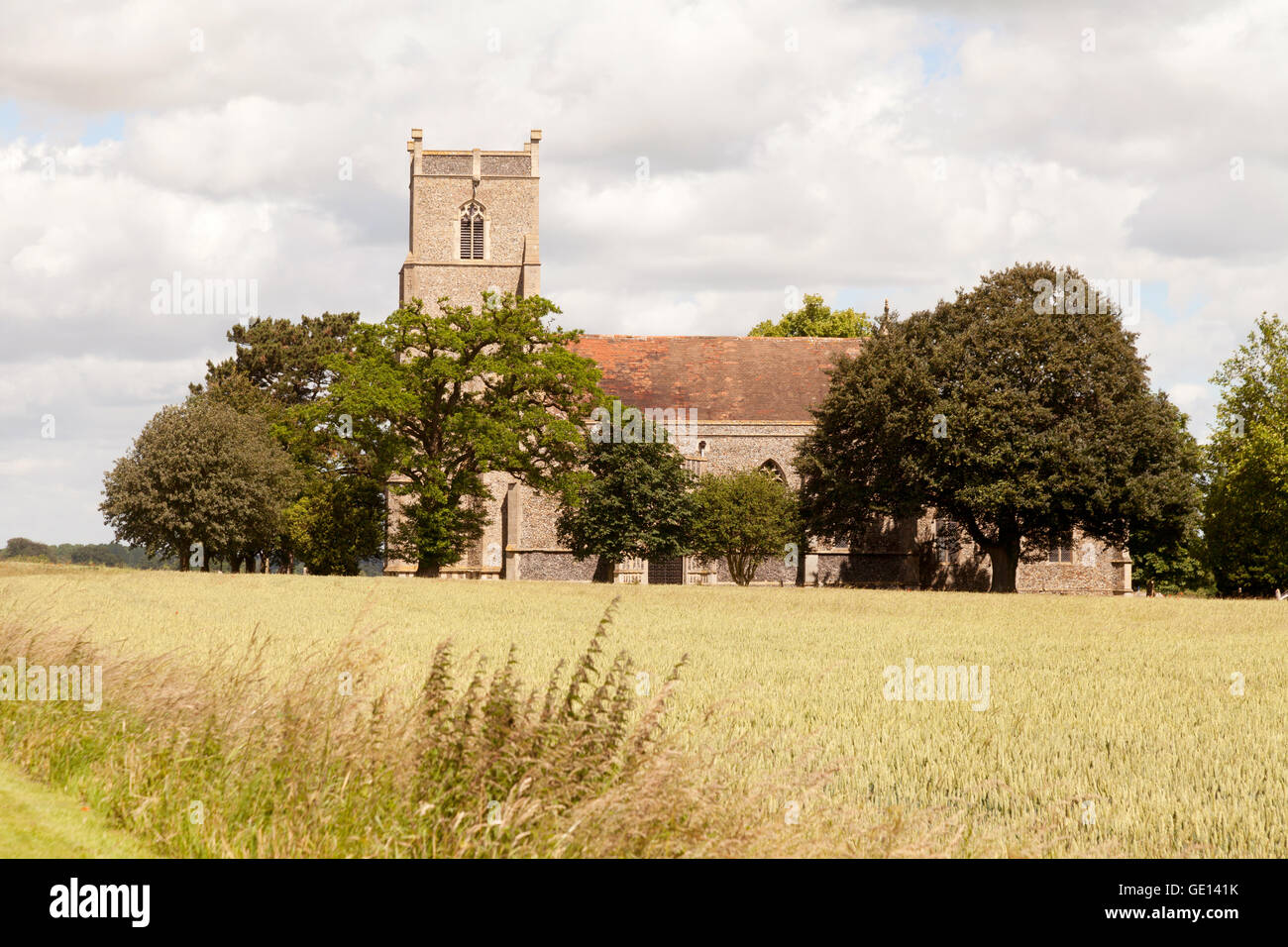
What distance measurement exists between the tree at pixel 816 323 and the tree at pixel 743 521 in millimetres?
22900

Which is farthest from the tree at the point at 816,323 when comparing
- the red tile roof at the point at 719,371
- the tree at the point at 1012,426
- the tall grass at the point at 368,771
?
the tall grass at the point at 368,771

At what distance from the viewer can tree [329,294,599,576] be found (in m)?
42.4

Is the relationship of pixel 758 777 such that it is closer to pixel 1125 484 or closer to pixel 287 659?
pixel 287 659

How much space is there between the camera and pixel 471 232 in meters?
62.8

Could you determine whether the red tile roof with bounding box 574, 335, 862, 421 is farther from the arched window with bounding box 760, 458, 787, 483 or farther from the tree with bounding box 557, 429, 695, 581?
the tree with bounding box 557, 429, 695, 581

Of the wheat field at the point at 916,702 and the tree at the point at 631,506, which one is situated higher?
the tree at the point at 631,506

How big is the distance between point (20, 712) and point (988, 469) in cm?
3621

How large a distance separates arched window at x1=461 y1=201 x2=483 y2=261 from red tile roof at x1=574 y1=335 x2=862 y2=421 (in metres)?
7.99

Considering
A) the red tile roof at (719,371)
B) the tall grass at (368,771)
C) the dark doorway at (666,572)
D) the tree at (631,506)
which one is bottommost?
the dark doorway at (666,572)

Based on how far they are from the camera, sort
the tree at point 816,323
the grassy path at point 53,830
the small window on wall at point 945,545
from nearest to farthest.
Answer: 1. the grassy path at point 53,830
2. the small window on wall at point 945,545
3. the tree at point 816,323

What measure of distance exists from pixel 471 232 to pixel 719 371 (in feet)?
52.2

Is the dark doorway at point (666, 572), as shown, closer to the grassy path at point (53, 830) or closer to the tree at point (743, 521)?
the tree at point (743, 521)

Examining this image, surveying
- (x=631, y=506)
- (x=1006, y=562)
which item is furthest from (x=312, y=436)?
(x=1006, y=562)

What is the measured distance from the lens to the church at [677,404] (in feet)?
181
